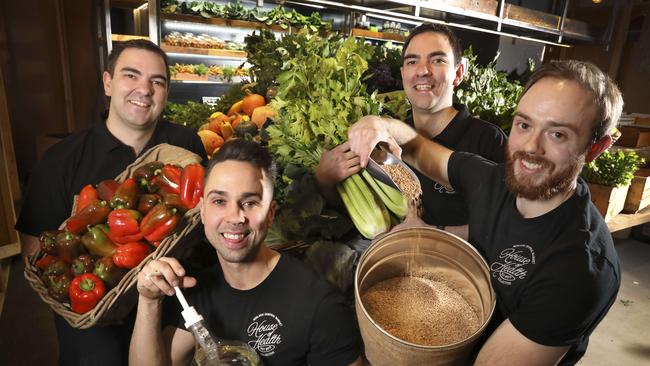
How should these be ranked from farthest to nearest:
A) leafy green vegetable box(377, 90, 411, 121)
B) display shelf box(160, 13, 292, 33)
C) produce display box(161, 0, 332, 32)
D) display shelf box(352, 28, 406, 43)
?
display shelf box(352, 28, 406, 43)
produce display box(161, 0, 332, 32)
display shelf box(160, 13, 292, 33)
leafy green vegetable box(377, 90, 411, 121)

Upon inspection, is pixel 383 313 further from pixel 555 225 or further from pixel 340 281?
pixel 555 225

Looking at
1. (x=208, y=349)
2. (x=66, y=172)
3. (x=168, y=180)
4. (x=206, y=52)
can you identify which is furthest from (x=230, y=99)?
(x=206, y=52)

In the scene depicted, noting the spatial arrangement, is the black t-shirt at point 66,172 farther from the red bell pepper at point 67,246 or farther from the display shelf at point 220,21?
the display shelf at point 220,21

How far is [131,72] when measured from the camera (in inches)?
70.5

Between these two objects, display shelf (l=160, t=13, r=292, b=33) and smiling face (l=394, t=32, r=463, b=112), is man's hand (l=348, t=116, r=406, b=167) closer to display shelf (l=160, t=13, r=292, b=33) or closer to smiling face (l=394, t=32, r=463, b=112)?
smiling face (l=394, t=32, r=463, b=112)

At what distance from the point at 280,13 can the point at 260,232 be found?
4.94 meters

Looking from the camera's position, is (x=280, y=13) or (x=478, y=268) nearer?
(x=478, y=268)

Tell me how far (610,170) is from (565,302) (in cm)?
312

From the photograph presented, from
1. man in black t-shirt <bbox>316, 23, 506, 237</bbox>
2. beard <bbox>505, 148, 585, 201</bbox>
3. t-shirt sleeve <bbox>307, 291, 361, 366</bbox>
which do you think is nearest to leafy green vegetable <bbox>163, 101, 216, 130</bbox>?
man in black t-shirt <bbox>316, 23, 506, 237</bbox>

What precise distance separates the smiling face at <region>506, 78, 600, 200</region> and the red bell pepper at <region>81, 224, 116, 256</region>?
133 cm

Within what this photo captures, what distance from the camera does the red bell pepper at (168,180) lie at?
148cm

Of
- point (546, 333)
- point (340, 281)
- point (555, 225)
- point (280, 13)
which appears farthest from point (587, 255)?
point (280, 13)

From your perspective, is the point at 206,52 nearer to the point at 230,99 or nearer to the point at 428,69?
the point at 230,99

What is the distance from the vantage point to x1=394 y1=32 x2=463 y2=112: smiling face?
2.04 meters
